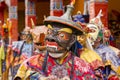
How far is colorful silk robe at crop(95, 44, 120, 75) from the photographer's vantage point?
696 cm

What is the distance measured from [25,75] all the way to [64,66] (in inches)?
16.2

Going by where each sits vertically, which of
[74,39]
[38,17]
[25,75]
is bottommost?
[38,17]

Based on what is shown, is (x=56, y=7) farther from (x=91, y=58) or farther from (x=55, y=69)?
(x=55, y=69)

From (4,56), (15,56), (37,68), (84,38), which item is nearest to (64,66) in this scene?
(37,68)

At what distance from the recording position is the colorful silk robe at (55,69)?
177 inches

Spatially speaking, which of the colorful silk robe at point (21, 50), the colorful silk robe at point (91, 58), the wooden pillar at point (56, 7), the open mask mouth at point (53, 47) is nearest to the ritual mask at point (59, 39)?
the open mask mouth at point (53, 47)

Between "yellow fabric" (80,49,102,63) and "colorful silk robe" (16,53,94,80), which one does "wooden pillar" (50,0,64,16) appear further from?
"colorful silk robe" (16,53,94,80)

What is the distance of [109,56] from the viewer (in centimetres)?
730

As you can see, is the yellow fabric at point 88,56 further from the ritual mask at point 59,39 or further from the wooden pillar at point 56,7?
the wooden pillar at point 56,7

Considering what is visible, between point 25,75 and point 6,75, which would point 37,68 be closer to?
point 25,75

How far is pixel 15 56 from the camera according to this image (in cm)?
920

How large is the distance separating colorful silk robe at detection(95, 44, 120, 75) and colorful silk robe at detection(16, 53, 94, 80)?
2303 millimetres

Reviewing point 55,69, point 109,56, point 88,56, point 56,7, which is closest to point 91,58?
point 88,56

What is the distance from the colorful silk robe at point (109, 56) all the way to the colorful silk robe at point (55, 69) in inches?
90.7
